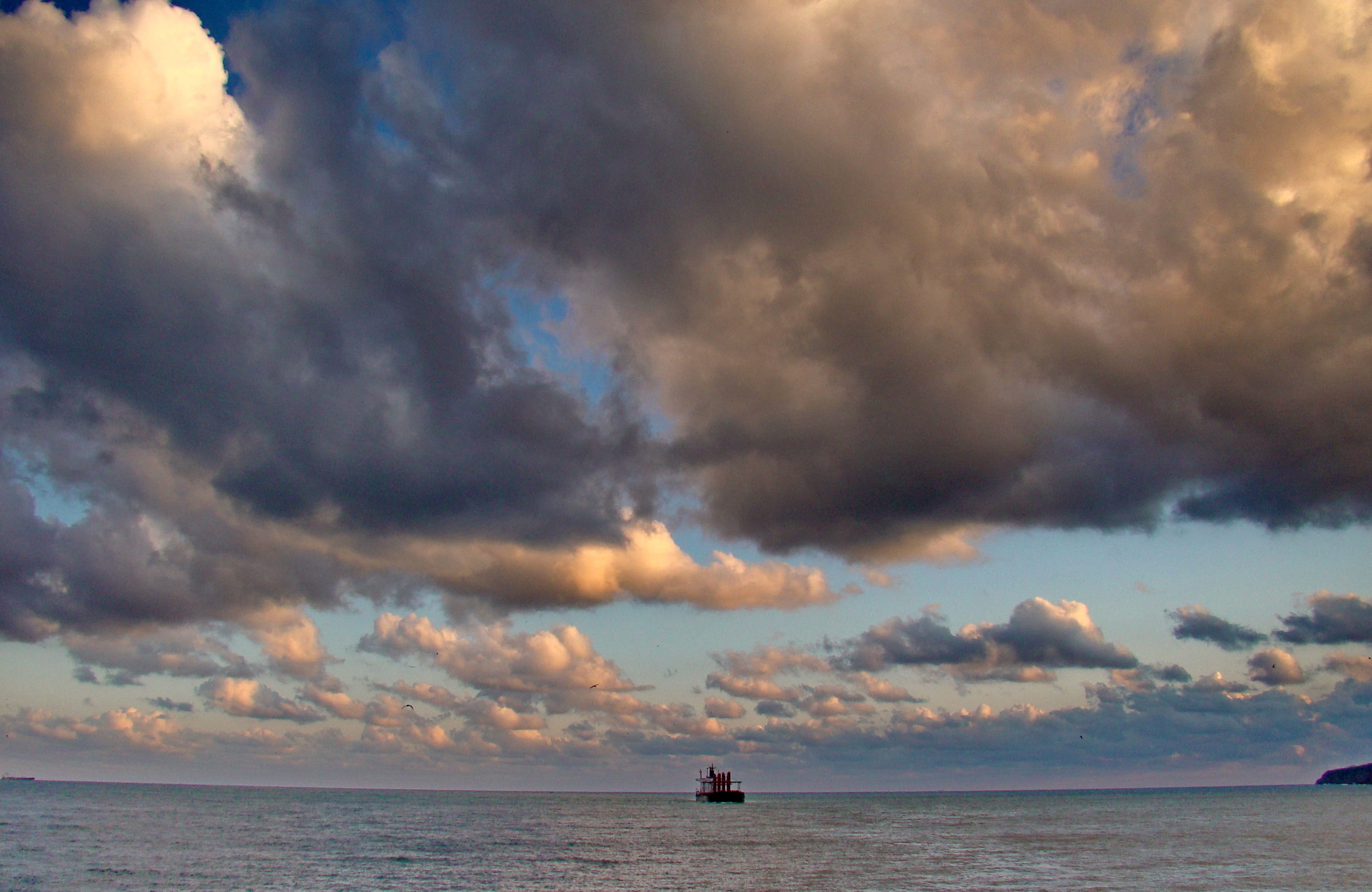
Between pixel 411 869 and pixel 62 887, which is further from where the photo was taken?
pixel 411 869

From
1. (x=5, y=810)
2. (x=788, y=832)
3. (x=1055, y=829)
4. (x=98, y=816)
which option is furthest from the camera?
(x=5, y=810)

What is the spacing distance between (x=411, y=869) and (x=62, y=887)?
26.6 metres

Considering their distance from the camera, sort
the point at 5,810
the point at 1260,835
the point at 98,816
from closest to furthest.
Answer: the point at 1260,835
the point at 98,816
the point at 5,810

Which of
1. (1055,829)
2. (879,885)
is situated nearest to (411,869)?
(879,885)

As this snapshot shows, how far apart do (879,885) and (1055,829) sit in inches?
3474

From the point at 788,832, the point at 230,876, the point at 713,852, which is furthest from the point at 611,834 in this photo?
the point at 230,876

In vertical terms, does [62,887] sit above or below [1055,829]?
above

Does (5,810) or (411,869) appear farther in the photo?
(5,810)

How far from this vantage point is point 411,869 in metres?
80.9

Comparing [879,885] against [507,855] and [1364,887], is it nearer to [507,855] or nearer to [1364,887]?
[1364,887]

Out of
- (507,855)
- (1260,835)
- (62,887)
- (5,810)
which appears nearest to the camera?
(62,887)

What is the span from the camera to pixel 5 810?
170 metres

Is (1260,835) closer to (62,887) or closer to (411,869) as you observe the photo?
(411,869)

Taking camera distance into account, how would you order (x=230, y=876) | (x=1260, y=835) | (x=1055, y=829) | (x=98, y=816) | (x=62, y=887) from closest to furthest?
(x=62, y=887) → (x=230, y=876) → (x=1260, y=835) → (x=1055, y=829) → (x=98, y=816)
